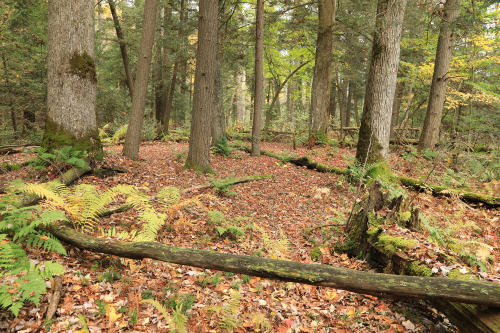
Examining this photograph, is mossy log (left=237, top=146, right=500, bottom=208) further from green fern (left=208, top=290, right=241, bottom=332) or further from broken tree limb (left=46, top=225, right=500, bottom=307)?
green fern (left=208, top=290, right=241, bottom=332)

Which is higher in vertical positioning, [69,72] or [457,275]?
[69,72]

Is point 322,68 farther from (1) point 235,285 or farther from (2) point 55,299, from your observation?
(2) point 55,299

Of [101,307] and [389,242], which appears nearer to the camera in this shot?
[101,307]

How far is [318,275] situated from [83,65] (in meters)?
6.53

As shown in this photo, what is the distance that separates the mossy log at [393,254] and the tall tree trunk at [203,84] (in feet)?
16.6

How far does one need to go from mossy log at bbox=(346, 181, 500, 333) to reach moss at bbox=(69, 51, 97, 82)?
21.4 feet

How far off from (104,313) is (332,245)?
386cm

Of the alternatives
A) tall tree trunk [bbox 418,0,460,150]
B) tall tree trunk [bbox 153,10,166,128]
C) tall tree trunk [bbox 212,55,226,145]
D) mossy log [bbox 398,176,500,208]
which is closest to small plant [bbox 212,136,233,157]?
tall tree trunk [bbox 212,55,226,145]

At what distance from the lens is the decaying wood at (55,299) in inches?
100

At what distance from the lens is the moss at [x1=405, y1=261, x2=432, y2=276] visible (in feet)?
10.6

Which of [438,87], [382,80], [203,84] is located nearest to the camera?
[382,80]

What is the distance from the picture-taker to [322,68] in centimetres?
1393

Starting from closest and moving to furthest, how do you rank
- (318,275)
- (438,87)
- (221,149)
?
(318,275), (438,87), (221,149)

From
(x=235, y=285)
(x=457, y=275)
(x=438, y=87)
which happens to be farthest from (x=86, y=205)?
(x=438, y=87)
